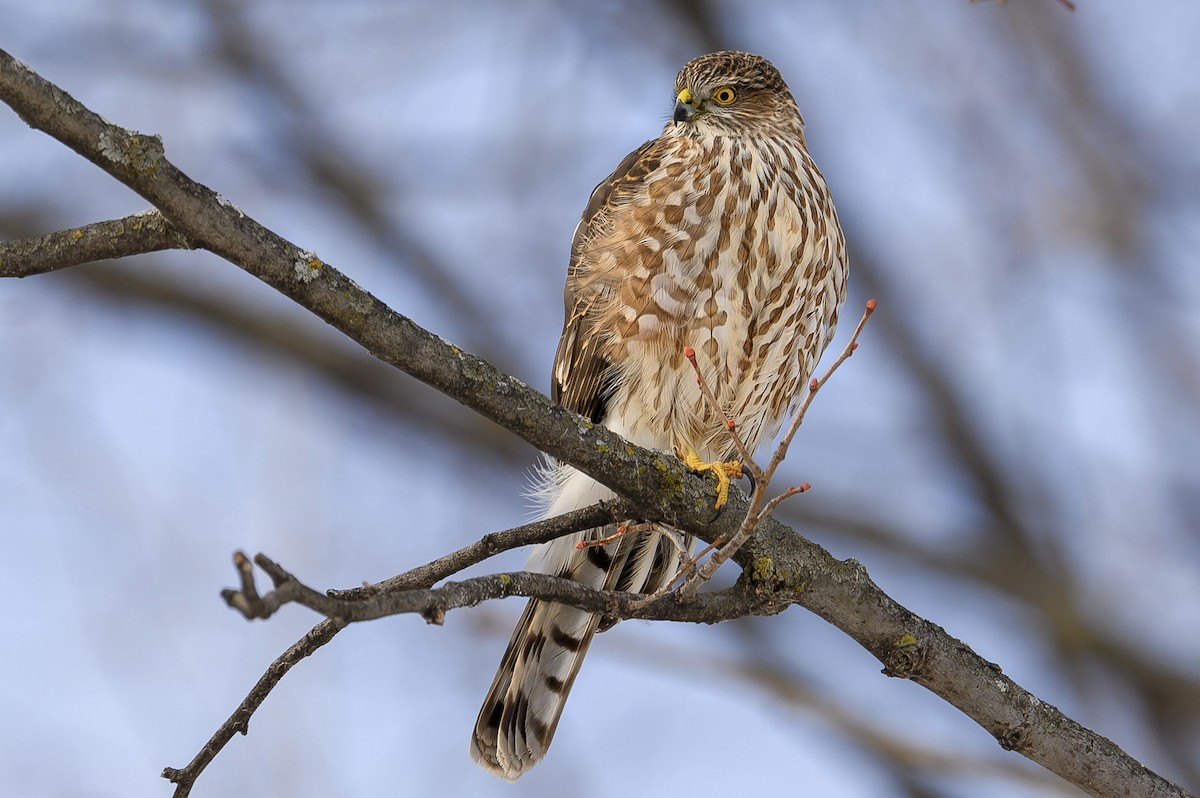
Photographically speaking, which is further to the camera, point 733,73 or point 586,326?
point 733,73

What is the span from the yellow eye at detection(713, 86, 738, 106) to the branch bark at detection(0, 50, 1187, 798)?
85.2 inches

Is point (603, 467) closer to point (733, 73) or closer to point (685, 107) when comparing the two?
point (685, 107)

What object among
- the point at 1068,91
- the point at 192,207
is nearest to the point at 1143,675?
the point at 1068,91

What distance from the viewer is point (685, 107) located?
198 inches

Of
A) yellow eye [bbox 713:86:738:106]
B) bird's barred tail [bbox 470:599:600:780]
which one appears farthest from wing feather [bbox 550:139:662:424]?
bird's barred tail [bbox 470:599:600:780]

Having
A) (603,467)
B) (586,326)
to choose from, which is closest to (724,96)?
(586,326)

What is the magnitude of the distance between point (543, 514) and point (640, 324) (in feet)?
A: 2.79

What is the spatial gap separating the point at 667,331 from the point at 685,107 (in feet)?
3.93

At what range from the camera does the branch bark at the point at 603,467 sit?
2.38 m

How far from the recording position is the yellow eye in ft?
16.7

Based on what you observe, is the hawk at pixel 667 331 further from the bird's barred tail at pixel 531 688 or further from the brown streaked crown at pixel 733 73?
the brown streaked crown at pixel 733 73

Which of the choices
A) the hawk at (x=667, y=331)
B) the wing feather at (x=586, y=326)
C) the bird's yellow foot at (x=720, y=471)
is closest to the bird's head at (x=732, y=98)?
the hawk at (x=667, y=331)

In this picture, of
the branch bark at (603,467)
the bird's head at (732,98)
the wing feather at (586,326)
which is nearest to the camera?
the branch bark at (603,467)

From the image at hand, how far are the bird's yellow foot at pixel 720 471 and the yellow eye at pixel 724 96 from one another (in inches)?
63.3
